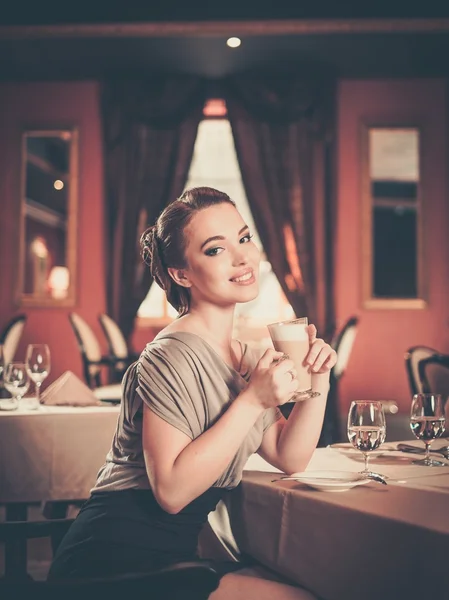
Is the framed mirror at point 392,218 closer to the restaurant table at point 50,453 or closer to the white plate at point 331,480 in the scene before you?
the restaurant table at point 50,453

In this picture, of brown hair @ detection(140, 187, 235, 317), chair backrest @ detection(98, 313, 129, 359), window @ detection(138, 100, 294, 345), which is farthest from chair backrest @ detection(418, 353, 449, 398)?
window @ detection(138, 100, 294, 345)

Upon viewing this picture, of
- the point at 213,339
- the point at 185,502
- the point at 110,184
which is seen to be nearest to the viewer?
the point at 185,502

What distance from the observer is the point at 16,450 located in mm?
2316

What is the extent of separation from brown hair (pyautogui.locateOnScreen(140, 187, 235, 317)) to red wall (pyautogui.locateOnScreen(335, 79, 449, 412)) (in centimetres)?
520

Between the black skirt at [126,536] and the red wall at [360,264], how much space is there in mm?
5421

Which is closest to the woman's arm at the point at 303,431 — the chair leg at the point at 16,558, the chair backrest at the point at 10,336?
the chair leg at the point at 16,558

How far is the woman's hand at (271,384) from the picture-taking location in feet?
4.13

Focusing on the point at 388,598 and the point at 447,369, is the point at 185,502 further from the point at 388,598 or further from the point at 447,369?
the point at 447,369

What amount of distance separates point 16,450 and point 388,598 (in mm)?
1495

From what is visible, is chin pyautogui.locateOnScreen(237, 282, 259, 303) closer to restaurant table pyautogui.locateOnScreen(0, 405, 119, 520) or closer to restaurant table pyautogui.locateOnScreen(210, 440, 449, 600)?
restaurant table pyautogui.locateOnScreen(210, 440, 449, 600)

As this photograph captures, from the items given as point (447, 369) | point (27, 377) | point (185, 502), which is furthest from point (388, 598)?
point (447, 369)

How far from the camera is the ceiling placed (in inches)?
233

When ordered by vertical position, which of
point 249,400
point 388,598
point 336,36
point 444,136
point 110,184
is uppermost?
point 336,36

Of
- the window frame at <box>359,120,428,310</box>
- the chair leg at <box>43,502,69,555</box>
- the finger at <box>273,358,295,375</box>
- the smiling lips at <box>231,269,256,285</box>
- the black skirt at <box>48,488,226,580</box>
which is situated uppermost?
the window frame at <box>359,120,428,310</box>
